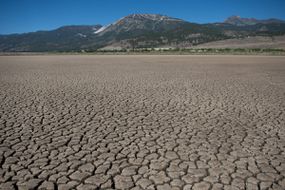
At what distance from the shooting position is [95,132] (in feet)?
17.4

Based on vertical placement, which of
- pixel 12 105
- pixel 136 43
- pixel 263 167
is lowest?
pixel 263 167

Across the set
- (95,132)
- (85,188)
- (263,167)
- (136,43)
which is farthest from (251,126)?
(136,43)

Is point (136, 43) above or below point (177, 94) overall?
above

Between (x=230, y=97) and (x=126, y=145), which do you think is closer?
(x=126, y=145)

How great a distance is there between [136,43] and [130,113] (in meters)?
181

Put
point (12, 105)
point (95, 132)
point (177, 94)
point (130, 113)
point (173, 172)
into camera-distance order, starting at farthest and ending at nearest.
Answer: point (177, 94) → point (12, 105) → point (130, 113) → point (95, 132) → point (173, 172)

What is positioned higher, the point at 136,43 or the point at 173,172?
the point at 136,43

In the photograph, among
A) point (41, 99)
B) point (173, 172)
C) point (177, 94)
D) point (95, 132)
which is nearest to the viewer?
point (173, 172)

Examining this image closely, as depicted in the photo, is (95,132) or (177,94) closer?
(95,132)

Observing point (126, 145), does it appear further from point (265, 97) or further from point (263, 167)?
point (265, 97)

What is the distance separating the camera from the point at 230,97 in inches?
353

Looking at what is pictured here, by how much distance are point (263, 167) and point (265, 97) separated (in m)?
6.13

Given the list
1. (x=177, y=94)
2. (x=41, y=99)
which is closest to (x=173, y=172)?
(x=177, y=94)

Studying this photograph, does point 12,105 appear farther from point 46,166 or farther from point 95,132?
point 46,166
